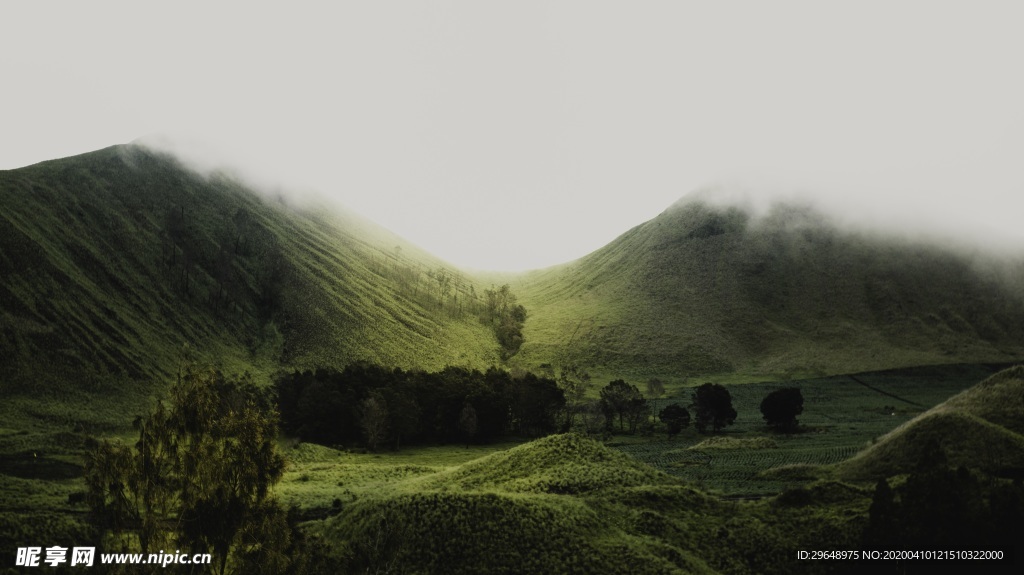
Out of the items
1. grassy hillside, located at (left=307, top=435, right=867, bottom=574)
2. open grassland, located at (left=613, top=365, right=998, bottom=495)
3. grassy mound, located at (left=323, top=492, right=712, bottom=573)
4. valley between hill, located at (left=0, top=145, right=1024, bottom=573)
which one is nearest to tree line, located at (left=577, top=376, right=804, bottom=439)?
open grassland, located at (left=613, top=365, right=998, bottom=495)

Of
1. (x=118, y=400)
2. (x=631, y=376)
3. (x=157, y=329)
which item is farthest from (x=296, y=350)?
(x=631, y=376)

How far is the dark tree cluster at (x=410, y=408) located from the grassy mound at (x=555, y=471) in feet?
169

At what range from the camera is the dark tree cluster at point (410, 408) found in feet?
362

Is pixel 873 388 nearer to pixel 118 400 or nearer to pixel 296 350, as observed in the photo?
pixel 296 350

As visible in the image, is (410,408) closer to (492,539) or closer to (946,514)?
(492,539)

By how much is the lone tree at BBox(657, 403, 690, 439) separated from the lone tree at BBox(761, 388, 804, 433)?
14615 millimetres

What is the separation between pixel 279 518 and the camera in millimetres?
A: 26469

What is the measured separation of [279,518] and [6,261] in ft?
477

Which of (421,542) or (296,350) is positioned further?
(296,350)

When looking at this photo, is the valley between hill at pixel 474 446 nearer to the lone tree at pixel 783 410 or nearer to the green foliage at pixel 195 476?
the green foliage at pixel 195 476

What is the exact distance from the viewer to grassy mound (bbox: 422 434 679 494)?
162 ft

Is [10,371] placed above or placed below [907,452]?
above

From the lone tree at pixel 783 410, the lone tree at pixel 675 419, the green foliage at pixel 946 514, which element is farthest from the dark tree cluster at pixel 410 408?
the green foliage at pixel 946 514

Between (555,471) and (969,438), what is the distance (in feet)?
117
